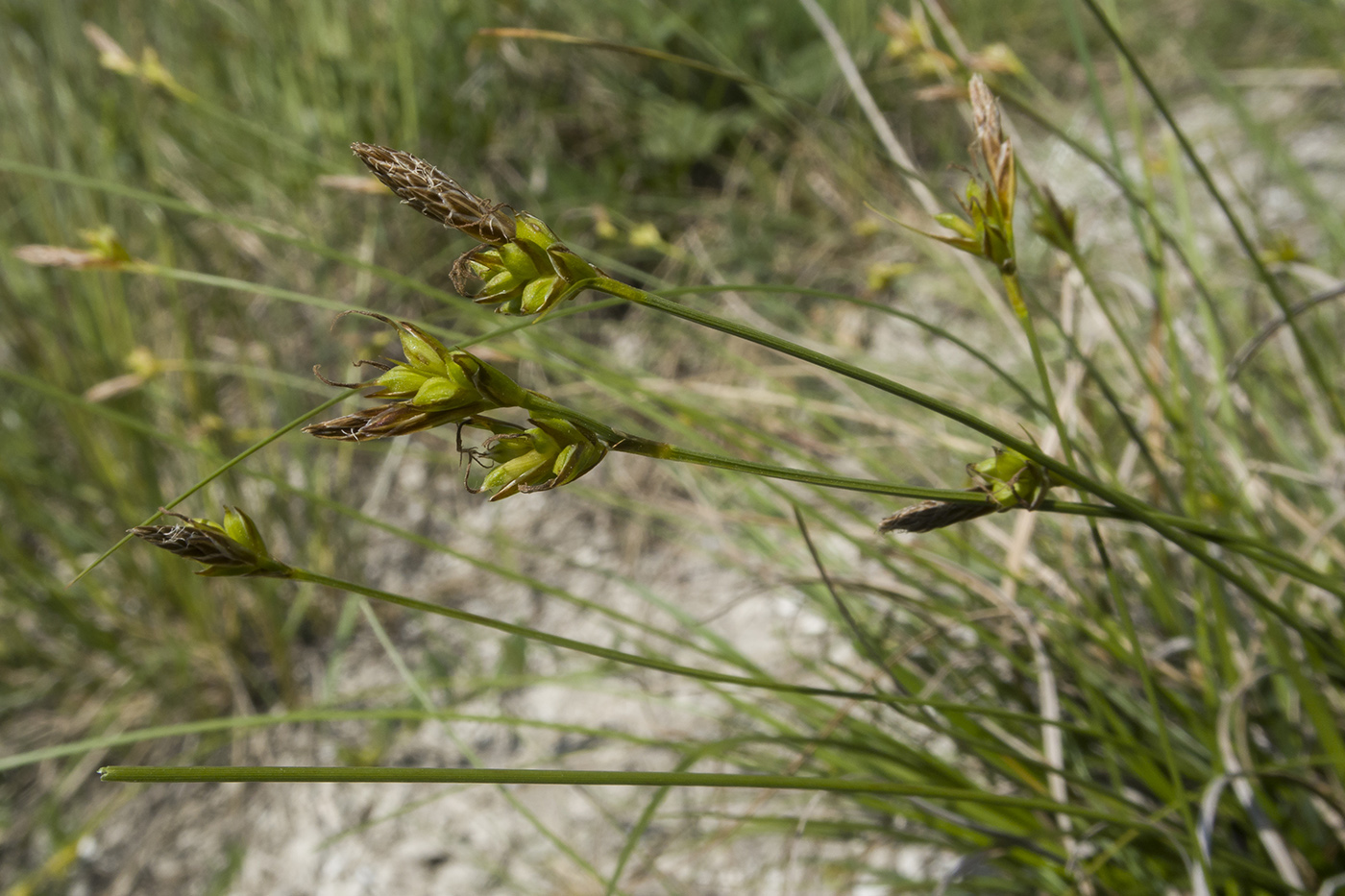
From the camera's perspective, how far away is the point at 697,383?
1271mm

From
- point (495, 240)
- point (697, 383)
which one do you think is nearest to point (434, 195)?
point (495, 240)

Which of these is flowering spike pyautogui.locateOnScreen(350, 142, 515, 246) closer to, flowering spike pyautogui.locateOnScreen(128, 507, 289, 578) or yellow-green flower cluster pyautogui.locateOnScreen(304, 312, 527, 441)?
yellow-green flower cluster pyautogui.locateOnScreen(304, 312, 527, 441)

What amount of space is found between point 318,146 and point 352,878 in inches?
59.1

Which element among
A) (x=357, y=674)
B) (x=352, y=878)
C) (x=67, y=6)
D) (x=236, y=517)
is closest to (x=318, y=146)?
(x=67, y=6)

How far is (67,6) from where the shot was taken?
191cm

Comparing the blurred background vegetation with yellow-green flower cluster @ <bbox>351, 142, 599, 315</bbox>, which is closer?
yellow-green flower cluster @ <bbox>351, 142, 599, 315</bbox>

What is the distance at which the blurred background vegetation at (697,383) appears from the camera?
81 cm

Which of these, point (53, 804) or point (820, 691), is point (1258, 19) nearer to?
point (820, 691)

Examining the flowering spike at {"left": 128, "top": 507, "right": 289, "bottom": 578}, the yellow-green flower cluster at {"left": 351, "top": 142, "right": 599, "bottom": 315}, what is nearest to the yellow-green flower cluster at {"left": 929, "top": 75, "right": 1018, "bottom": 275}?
the yellow-green flower cluster at {"left": 351, "top": 142, "right": 599, "bottom": 315}

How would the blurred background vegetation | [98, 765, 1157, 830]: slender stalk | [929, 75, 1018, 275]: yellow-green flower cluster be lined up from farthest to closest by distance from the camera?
1. the blurred background vegetation
2. [929, 75, 1018, 275]: yellow-green flower cluster
3. [98, 765, 1157, 830]: slender stalk

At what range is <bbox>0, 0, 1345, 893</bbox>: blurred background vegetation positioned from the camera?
814mm

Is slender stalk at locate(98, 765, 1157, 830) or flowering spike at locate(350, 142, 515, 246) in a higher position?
flowering spike at locate(350, 142, 515, 246)

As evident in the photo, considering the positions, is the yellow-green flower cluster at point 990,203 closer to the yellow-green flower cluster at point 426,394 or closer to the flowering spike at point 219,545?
the yellow-green flower cluster at point 426,394

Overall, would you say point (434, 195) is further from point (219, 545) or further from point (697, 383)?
point (697, 383)
